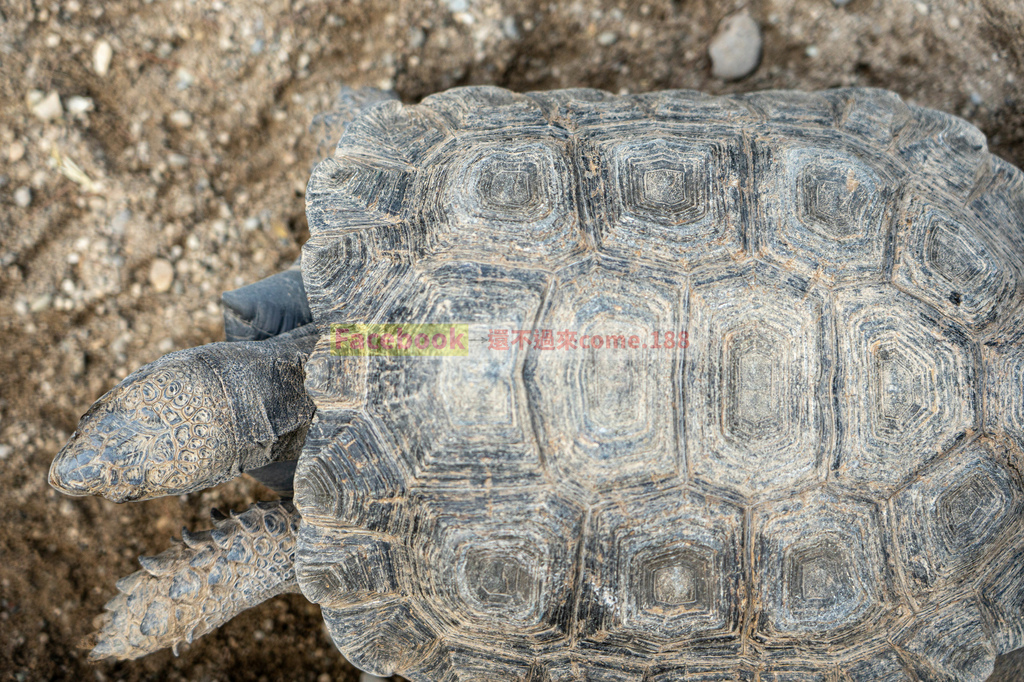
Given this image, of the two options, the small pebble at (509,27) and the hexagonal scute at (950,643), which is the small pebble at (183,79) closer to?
the small pebble at (509,27)

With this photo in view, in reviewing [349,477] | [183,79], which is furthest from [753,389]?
[183,79]

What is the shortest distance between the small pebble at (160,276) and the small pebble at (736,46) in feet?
10.5

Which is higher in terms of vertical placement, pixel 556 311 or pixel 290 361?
pixel 556 311

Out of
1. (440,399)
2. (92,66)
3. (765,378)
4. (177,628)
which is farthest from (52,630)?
(765,378)

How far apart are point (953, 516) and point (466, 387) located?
1767mm

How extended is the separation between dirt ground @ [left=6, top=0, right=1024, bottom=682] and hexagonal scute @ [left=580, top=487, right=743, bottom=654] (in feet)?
→ 5.94

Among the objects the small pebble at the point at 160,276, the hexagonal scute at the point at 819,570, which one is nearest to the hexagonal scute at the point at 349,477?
the hexagonal scute at the point at 819,570

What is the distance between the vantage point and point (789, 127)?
2572 millimetres

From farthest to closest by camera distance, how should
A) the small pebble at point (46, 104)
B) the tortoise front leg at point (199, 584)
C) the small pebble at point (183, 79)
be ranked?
the small pebble at point (183, 79)
the small pebble at point (46, 104)
the tortoise front leg at point (199, 584)

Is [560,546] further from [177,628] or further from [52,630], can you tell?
[52,630]

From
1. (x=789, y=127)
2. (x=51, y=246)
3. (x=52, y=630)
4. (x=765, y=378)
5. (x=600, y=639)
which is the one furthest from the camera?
(x=51, y=246)

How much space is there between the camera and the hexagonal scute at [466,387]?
7.10 ft

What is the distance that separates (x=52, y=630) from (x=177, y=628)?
1.12 m

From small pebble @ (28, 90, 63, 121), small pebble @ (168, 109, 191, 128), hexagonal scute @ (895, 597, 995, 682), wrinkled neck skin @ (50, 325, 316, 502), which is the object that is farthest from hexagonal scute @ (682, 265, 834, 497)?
small pebble @ (28, 90, 63, 121)
